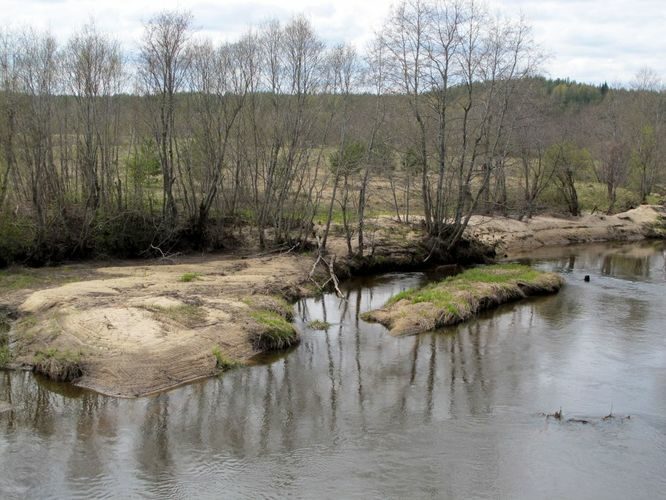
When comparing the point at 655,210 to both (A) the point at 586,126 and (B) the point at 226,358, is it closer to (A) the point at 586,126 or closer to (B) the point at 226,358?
(A) the point at 586,126

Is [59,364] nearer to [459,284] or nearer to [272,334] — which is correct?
[272,334]

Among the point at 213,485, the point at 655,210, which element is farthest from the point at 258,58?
the point at 655,210

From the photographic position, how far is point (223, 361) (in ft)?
49.2

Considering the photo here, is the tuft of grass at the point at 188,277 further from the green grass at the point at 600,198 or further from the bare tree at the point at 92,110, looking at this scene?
the green grass at the point at 600,198

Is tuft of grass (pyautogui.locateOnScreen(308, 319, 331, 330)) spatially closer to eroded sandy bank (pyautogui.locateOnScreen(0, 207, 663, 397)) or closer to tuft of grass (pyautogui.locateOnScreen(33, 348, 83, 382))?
eroded sandy bank (pyautogui.locateOnScreen(0, 207, 663, 397))

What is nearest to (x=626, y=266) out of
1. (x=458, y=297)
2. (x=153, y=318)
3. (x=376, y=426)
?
(x=458, y=297)

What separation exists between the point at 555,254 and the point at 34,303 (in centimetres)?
2702

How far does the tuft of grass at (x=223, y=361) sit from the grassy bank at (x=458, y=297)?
5.12 metres

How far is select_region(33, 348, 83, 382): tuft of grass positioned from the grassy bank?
850cm

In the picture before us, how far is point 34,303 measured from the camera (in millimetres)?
17703

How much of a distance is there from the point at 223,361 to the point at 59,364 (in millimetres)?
3610

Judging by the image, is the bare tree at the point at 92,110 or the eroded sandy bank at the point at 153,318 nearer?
the eroded sandy bank at the point at 153,318

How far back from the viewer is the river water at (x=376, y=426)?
10070mm

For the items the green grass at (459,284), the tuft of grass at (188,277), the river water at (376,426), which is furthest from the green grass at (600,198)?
the tuft of grass at (188,277)
